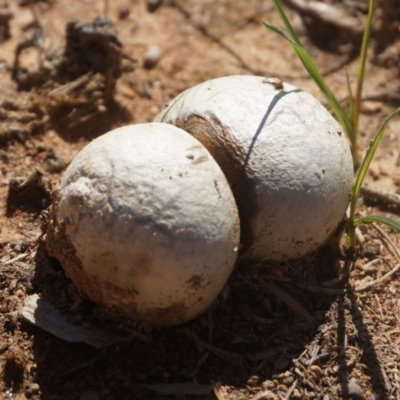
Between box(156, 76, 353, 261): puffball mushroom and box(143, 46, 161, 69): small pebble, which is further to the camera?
box(143, 46, 161, 69): small pebble

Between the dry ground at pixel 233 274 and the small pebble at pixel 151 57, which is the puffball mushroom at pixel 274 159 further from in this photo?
the small pebble at pixel 151 57

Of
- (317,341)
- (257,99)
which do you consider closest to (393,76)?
(257,99)

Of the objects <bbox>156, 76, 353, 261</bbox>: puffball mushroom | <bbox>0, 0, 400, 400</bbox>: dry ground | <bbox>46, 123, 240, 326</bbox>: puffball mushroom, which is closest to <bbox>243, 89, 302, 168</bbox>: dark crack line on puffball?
<bbox>156, 76, 353, 261</bbox>: puffball mushroom

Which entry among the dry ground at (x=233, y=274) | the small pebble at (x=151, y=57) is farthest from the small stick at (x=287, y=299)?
the small pebble at (x=151, y=57)

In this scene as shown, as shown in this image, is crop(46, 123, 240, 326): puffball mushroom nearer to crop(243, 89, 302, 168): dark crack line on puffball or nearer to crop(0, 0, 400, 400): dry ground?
crop(243, 89, 302, 168): dark crack line on puffball

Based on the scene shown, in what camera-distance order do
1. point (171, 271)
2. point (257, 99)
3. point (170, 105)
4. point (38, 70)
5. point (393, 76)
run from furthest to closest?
point (393, 76) < point (38, 70) < point (170, 105) < point (257, 99) < point (171, 271)

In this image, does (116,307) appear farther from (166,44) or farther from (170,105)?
(166,44)
